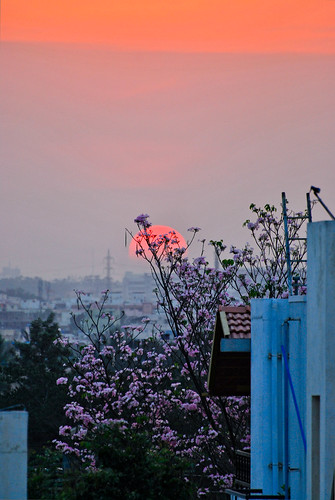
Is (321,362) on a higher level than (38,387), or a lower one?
higher

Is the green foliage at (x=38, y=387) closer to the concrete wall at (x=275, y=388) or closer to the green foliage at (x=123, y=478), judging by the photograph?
the concrete wall at (x=275, y=388)

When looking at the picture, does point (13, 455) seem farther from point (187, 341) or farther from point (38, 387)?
point (38, 387)

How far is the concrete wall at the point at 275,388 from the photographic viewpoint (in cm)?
1362

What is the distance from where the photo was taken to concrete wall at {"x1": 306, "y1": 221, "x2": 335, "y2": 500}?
1168 cm

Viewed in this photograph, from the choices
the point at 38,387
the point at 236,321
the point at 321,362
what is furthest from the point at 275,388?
the point at 38,387

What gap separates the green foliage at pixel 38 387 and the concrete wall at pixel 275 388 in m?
21.3

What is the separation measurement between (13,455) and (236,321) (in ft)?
16.3

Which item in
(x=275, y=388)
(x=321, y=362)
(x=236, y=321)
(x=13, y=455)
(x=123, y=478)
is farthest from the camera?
(x=236, y=321)

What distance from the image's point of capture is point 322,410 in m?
11.8

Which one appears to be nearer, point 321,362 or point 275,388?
point 321,362

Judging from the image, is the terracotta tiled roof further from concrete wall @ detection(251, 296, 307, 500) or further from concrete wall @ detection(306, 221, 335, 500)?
concrete wall @ detection(306, 221, 335, 500)

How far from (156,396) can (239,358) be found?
25.6 feet

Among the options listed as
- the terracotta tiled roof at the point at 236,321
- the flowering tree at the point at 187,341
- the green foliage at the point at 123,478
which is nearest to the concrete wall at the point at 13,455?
the green foliage at the point at 123,478

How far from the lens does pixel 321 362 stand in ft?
39.3
